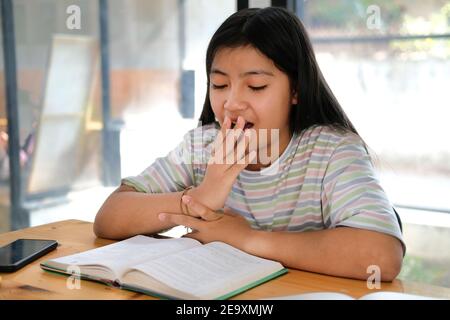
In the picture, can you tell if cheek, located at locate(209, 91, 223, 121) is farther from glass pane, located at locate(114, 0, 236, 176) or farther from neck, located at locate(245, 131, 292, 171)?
glass pane, located at locate(114, 0, 236, 176)

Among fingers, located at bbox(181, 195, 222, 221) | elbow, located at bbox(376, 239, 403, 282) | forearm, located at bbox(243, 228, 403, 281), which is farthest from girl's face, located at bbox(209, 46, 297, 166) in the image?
elbow, located at bbox(376, 239, 403, 282)

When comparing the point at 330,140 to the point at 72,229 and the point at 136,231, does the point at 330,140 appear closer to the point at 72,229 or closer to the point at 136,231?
the point at 136,231

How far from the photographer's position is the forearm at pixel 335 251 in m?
0.96

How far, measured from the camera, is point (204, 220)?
1.15 meters

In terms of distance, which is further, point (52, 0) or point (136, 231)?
point (52, 0)

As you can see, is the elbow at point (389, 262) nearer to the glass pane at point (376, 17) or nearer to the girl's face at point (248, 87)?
the girl's face at point (248, 87)

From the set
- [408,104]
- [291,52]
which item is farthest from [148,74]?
[291,52]

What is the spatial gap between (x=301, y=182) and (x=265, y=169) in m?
0.11

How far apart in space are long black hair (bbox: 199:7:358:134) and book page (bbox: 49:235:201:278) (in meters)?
0.47

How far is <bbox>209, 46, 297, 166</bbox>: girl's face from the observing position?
4.10 feet

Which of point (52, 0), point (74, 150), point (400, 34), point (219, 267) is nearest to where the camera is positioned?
point (219, 267)

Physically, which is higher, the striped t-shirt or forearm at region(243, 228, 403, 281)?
the striped t-shirt
